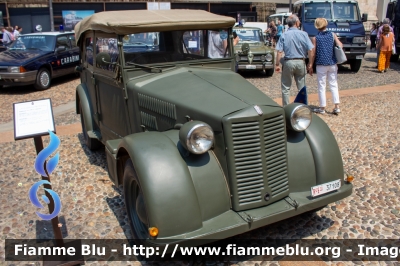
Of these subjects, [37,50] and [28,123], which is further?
[37,50]

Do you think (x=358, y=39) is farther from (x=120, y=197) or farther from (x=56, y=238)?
(x=56, y=238)

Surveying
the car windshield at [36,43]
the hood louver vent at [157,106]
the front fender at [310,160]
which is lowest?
the front fender at [310,160]

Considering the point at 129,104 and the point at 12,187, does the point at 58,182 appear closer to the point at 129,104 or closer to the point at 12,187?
the point at 12,187

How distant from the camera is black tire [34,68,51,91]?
11.0 meters

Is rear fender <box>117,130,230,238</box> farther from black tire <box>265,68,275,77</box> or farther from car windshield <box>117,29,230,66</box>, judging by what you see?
black tire <box>265,68,275,77</box>

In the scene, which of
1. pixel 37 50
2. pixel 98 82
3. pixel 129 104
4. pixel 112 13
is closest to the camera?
pixel 129 104

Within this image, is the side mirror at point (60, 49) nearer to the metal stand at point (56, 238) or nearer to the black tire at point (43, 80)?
the black tire at point (43, 80)

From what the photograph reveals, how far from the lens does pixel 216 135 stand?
10.0ft

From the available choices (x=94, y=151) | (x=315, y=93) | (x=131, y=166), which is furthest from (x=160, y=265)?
(x=315, y=93)

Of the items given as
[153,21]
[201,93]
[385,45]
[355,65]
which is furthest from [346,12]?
[201,93]

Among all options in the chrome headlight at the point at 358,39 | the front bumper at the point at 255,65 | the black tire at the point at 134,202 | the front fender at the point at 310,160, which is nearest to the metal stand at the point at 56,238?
the black tire at the point at 134,202

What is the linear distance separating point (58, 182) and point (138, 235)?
6.74 ft

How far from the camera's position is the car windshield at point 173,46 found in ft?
13.7

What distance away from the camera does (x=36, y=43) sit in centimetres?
1196
